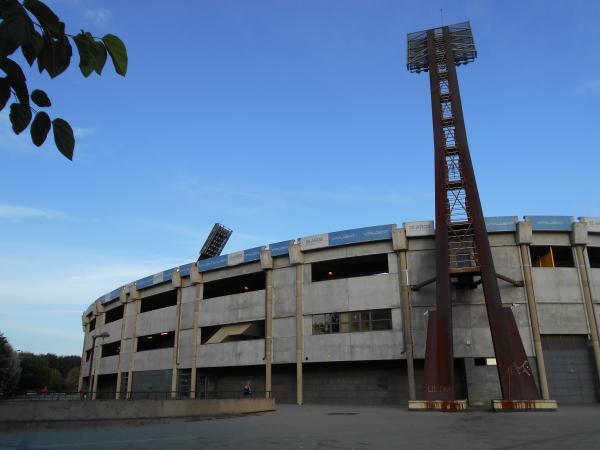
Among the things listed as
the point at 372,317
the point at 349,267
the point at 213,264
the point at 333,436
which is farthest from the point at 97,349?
the point at 333,436

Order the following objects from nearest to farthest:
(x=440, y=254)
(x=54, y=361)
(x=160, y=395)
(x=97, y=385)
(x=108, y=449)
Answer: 1. (x=108, y=449)
2. (x=440, y=254)
3. (x=160, y=395)
4. (x=97, y=385)
5. (x=54, y=361)

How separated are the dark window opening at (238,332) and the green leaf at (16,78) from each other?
42.2 metres

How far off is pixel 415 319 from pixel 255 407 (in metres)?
14.4

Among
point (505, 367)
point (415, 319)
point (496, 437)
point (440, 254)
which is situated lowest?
point (496, 437)

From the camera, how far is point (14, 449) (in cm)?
1256

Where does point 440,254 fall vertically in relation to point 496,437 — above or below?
above

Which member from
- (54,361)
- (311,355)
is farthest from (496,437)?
(54,361)

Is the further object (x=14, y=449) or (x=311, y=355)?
(x=311, y=355)

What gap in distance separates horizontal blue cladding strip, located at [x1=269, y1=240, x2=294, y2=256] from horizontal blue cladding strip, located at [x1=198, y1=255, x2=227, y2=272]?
5625 millimetres

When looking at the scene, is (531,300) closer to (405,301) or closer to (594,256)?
(405,301)

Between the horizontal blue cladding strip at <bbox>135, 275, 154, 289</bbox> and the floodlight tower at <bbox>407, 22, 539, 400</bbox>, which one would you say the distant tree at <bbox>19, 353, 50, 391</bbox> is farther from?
the floodlight tower at <bbox>407, 22, 539, 400</bbox>

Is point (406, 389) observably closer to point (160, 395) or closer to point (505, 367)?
point (505, 367)

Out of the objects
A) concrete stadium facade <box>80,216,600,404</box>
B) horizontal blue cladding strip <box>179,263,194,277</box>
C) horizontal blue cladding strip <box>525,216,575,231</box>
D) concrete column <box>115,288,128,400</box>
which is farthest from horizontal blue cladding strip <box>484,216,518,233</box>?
concrete column <box>115,288,128,400</box>

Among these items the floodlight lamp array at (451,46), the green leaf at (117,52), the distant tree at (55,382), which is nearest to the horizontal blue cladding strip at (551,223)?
the floodlight lamp array at (451,46)
